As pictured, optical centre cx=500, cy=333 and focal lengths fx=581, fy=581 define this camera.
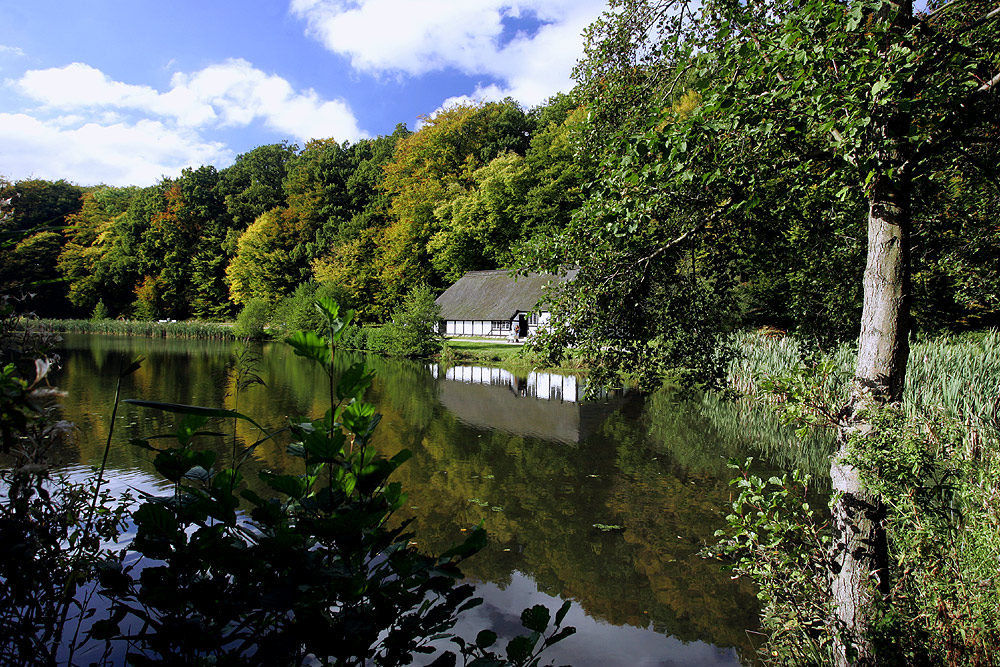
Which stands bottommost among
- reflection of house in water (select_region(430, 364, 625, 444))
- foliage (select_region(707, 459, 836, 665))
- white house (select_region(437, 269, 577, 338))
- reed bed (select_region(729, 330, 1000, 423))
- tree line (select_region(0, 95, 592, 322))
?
reflection of house in water (select_region(430, 364, 625, 444))

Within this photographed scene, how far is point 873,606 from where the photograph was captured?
3.58 m

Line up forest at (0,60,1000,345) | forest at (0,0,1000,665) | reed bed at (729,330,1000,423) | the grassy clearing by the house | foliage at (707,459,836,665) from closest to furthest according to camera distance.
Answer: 1. forest at (0,0,1000,665)
2. foliage at (707,459,836,665)
3. forest at (0,60,1000,345)
4. reed bed at (729,330,1000,423)
5. the grassy clearing by the house

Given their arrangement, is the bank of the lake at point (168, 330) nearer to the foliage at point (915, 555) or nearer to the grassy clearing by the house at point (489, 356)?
the grassy clearing by the house at point (489, 356)

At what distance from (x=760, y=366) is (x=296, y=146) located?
66.9 metres

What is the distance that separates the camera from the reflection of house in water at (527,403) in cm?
1366

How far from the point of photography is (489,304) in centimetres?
3756

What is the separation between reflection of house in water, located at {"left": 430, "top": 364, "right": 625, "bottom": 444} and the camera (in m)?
13.7

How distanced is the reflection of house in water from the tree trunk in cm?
871

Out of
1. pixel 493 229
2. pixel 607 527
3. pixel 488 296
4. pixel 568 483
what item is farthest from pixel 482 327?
pixel 607 527

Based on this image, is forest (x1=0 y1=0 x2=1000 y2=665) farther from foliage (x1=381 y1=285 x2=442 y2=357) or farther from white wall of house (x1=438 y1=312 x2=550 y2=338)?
white wall of house (x1=438 y1=312 x2=550 y2=338)

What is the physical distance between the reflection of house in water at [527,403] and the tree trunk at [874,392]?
8.71 metres

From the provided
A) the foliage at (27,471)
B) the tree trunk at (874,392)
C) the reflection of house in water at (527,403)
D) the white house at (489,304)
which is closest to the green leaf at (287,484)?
the foliage at (27,471)

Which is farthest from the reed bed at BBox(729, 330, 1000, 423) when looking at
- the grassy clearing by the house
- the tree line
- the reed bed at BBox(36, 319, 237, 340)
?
the reed bed at BBox(36, 319, 237, 340)

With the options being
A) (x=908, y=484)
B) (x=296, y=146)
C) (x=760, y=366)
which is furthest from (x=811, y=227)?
(x=296, y=146)
